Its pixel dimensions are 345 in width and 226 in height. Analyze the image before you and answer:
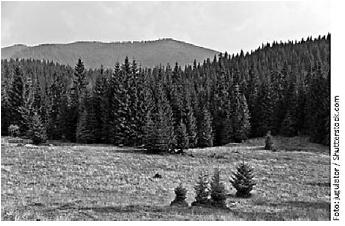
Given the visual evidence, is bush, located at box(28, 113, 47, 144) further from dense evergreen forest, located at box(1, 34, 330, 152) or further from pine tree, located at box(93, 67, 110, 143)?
pine tree, located at box(93, 67, 110, 143)

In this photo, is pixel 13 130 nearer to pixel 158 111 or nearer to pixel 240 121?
pixel 158 111

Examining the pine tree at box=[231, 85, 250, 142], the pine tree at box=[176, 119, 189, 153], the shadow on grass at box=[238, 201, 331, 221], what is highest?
the pine tree at box=[231, 85, 250, 142]

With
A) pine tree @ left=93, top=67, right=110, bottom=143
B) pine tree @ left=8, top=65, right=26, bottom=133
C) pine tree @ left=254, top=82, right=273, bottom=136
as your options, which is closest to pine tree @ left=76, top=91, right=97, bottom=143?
pine tree @ left=93, top=67, right=110, bottom=143

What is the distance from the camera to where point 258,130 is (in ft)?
273

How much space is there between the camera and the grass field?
18.4 m

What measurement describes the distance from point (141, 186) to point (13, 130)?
151 feet

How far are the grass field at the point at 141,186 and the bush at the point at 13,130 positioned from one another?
2440cm

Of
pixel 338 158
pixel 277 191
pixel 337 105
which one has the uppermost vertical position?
pixel 337 105

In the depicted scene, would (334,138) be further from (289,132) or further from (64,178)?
(289,132)

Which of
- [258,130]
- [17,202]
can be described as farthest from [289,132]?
[17,202]

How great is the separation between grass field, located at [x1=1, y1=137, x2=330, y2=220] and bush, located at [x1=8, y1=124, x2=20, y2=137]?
2440cm

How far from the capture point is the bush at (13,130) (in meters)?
68.7

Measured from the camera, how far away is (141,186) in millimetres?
29703

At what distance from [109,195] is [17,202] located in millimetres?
5799
